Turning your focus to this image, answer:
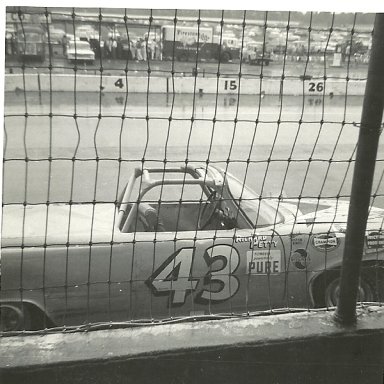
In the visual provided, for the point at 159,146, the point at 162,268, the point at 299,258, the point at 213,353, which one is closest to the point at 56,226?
the point at 162,268

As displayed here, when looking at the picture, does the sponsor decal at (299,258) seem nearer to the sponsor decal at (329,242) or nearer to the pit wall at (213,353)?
the sponsor decal at (329,242)

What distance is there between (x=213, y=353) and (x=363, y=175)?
2.60 feet

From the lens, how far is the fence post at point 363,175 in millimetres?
1616

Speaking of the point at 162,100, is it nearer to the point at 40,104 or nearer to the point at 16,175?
the point at 40,104

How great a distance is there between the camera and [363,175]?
1678 mm

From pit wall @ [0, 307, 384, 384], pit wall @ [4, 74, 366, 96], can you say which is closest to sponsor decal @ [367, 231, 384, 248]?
pit wall @ [0, 307, 384, 384]

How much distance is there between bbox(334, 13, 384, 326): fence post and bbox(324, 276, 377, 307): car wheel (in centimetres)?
155

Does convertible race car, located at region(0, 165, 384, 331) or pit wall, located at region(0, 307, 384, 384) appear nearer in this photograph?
pit wall, located at region(0, 307, 384, 384)

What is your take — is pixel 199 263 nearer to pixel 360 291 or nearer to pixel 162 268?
pixel 162 268

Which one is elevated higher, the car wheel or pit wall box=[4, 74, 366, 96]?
pit wall box=[4, 74, 366, 96]

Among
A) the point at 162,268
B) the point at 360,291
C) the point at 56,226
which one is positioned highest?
the point at 56,226

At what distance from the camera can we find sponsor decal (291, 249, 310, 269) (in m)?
3.26

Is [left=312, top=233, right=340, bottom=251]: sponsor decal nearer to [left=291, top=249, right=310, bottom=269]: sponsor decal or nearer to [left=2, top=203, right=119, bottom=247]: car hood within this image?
[left=291, top=249, right=310, bottom=269]: sponsor decal

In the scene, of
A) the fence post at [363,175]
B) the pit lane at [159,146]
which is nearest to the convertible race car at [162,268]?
the pit lane at [159,146]
